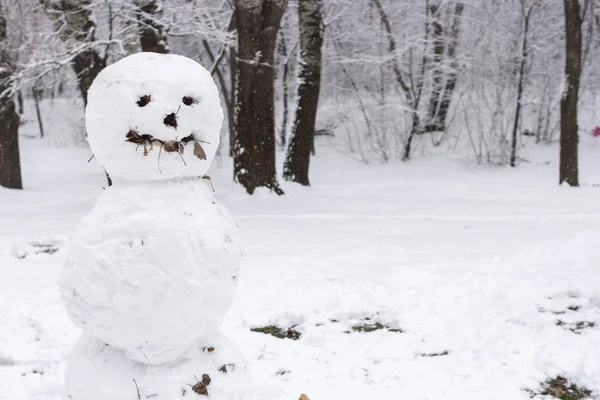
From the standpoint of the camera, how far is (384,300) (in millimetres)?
4188

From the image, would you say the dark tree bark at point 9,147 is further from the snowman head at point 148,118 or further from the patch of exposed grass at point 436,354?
the patch of exposed grass at point 436,354

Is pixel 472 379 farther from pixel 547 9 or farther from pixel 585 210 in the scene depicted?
pixel 547 9

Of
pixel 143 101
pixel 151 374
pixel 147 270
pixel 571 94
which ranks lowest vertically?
pixel 151 374

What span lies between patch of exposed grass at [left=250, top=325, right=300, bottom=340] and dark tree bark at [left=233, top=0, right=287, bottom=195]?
430cm

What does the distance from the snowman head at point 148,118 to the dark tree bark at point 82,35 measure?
6484 millimetres

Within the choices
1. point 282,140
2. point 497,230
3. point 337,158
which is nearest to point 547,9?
point 337,158

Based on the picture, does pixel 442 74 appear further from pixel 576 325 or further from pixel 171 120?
pixel 171 120

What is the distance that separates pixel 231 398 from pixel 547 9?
56.9ft

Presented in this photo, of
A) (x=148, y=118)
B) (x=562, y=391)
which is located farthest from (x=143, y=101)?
(x=562, y=391)

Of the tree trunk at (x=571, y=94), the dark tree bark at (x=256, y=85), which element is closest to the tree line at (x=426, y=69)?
the tree trunk at (x=571, y=94)

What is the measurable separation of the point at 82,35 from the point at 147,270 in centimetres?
777

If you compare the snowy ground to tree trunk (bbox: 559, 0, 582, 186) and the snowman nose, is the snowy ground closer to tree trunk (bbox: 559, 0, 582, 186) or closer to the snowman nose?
the snowman nose

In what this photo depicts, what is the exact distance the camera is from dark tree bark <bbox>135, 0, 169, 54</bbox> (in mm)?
8367

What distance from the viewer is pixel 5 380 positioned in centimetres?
304
